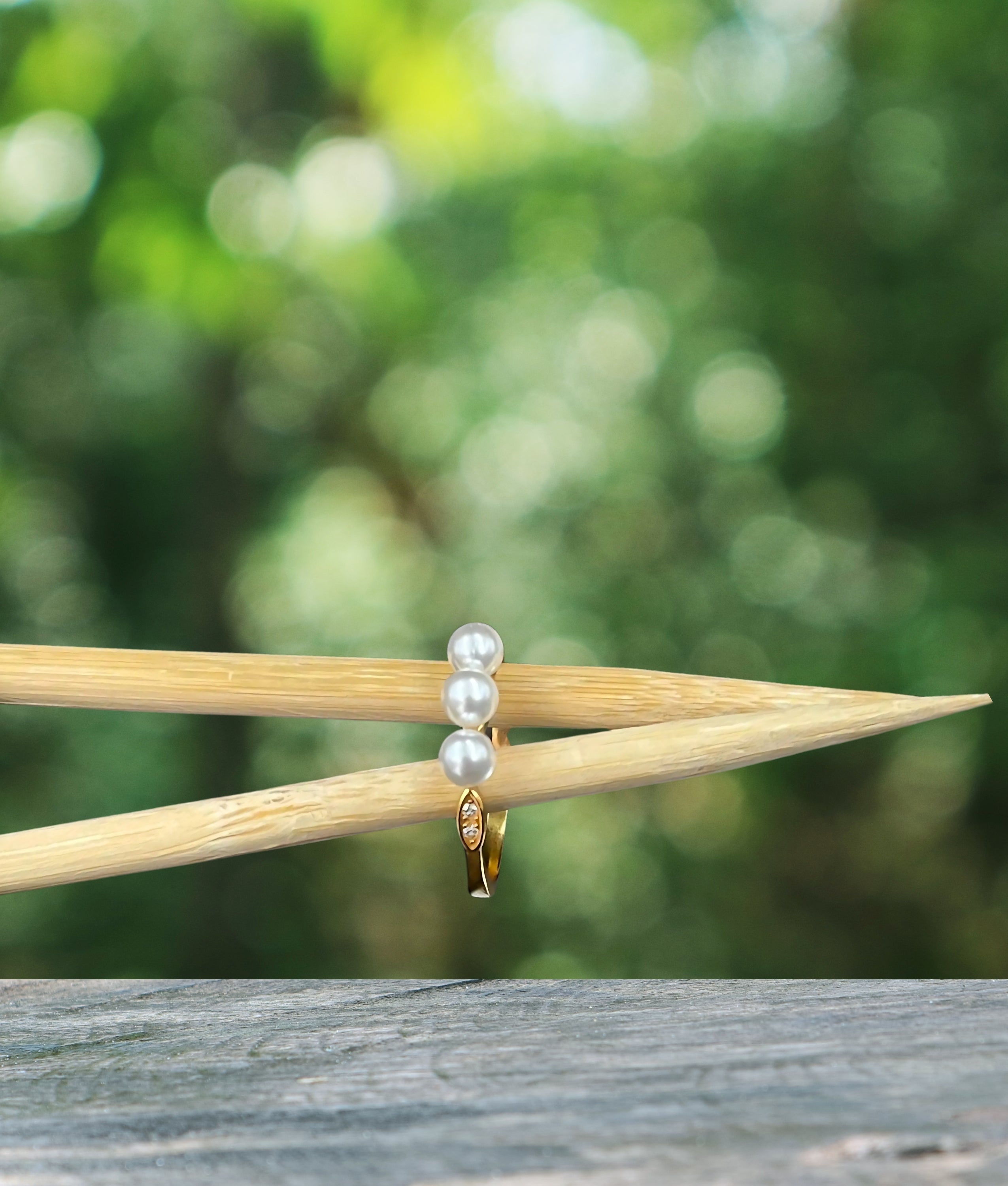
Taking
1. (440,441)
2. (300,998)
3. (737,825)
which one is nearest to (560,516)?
(440,441)

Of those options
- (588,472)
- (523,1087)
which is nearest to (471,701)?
(523,1087)

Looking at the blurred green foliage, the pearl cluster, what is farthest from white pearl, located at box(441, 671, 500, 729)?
the blurred green foliage

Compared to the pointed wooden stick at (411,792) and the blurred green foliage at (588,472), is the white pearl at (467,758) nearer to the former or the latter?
the pointed wooden stick at (411,792)

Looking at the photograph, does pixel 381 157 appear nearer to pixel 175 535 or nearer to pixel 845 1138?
pixel 175 535

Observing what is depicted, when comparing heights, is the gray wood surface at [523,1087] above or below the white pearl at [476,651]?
below

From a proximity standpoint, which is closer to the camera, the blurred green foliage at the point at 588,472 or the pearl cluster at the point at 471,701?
the pearl cluster at the point at 471,701

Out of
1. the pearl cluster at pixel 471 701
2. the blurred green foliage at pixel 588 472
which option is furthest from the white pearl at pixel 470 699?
the blurred green foliage at pixel 588 472

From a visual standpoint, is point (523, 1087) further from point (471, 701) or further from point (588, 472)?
point (588, 472)

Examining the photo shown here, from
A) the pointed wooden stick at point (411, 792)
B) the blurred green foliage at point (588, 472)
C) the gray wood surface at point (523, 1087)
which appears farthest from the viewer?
the blurred green foliage at point (588, 472)
